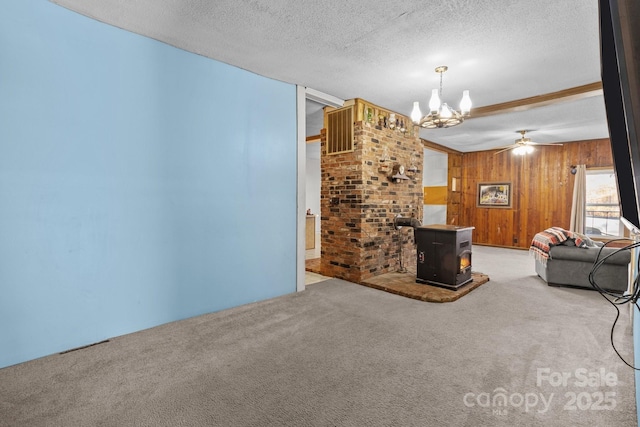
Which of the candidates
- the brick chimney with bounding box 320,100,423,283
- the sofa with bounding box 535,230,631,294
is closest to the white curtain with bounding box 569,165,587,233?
the sofa with bounding box 535,230,631,294

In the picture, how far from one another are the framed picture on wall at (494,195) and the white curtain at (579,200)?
139cm

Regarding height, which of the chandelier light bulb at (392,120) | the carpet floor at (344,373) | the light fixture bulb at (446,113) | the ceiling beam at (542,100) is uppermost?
the ceiling beam at (542,100)

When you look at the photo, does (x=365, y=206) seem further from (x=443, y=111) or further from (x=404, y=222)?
(x=443, y=111)

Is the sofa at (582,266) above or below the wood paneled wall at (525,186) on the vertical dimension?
below

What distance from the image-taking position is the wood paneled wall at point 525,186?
7453mm

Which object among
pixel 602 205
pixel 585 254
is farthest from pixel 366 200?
pixel 602 205

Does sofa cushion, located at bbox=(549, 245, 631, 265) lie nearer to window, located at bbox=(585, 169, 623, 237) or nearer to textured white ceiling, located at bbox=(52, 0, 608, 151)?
textured white ceiling, located at bbox=(52, 0, 608, 151)

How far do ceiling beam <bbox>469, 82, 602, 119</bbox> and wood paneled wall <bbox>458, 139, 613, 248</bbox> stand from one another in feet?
12.5

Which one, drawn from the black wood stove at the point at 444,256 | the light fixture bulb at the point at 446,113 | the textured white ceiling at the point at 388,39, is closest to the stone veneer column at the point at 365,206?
the black wood stove at the point at 444,256

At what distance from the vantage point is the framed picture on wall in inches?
329

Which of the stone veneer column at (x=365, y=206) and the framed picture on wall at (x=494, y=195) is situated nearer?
the stone veneer column at (x=365, y=206)

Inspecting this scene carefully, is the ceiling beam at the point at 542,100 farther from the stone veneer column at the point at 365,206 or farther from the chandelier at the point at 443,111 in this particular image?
the chandelier at the point at 443,111

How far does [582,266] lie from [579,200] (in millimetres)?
4228

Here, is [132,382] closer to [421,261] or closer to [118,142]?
[118,142]
